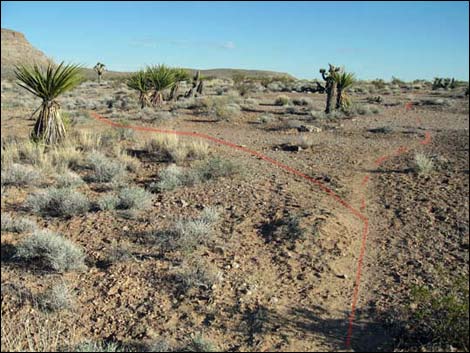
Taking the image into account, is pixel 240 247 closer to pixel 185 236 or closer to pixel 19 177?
pixel 185 236

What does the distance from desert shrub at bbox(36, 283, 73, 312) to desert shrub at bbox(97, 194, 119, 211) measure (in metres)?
2.50

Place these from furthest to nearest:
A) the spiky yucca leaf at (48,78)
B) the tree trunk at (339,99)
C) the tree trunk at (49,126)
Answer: the tree trunk at (339,99) < the tree trunk at (49,126) < the spiky yucca leaf at (48,78)

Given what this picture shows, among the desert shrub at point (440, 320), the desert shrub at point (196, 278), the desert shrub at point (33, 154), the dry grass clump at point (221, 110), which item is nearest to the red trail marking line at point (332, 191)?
the desert shrub at point (440, 320)

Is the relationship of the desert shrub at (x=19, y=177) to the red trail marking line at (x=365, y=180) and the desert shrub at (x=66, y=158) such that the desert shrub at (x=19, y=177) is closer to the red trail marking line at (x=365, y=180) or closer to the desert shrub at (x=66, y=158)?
the desert shrub at (x=66, y=158)

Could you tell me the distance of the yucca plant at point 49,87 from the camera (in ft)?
36.6

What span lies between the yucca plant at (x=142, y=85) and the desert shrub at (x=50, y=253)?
14620 mm

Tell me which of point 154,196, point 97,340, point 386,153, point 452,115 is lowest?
point 97,340

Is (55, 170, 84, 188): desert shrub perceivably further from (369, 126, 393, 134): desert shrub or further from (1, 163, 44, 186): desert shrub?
(369, 126, 393, 134): desert shrub

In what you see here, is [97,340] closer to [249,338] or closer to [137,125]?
[249,338]

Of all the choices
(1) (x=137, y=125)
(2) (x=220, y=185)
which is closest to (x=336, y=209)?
(2) (x=220, y=185)

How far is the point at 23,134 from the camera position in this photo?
1389 centimetres

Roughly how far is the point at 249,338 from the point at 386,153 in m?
8.09

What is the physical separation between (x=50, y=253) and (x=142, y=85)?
15.2 metres

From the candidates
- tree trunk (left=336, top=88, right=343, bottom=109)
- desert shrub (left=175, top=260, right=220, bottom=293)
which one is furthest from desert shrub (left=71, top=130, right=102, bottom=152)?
tree trunk (left=336, top=88, right=343, bottom=109)
